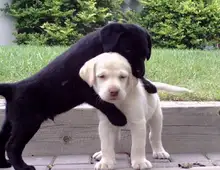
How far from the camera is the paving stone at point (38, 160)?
113 inches

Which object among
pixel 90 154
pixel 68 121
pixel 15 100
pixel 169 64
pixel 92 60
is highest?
pixel 92 60

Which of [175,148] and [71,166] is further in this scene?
[175,148]

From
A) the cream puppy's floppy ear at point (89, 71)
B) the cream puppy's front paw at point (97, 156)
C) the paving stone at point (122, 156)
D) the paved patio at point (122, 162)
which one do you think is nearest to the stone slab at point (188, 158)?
the paved patio at point (122, 162)

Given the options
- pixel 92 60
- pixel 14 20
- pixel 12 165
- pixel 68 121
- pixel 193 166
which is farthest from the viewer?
pixel 14 20

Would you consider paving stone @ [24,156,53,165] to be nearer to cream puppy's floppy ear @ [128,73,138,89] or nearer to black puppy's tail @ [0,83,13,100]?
black puppy's tail @ [0,83,13,100]

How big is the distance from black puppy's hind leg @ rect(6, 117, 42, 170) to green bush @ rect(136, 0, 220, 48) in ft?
25.5

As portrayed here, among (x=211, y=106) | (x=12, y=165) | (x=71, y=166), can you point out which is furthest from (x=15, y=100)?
(x=211, y=106)

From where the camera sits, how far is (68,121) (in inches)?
119

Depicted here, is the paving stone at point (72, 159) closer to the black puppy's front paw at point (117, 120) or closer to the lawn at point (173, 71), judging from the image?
the black puppy's front paw at point (117, 120)

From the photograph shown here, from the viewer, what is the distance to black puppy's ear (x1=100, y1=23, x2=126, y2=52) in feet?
7.61

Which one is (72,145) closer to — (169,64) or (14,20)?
(169,64)

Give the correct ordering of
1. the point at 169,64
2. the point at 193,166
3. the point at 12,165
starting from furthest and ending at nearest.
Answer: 1. the point at 169,64
2. the point at 193,166
3. the point at 12,165

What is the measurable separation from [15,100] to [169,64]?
2.97 m

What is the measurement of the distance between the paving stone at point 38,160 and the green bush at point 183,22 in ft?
24.0
